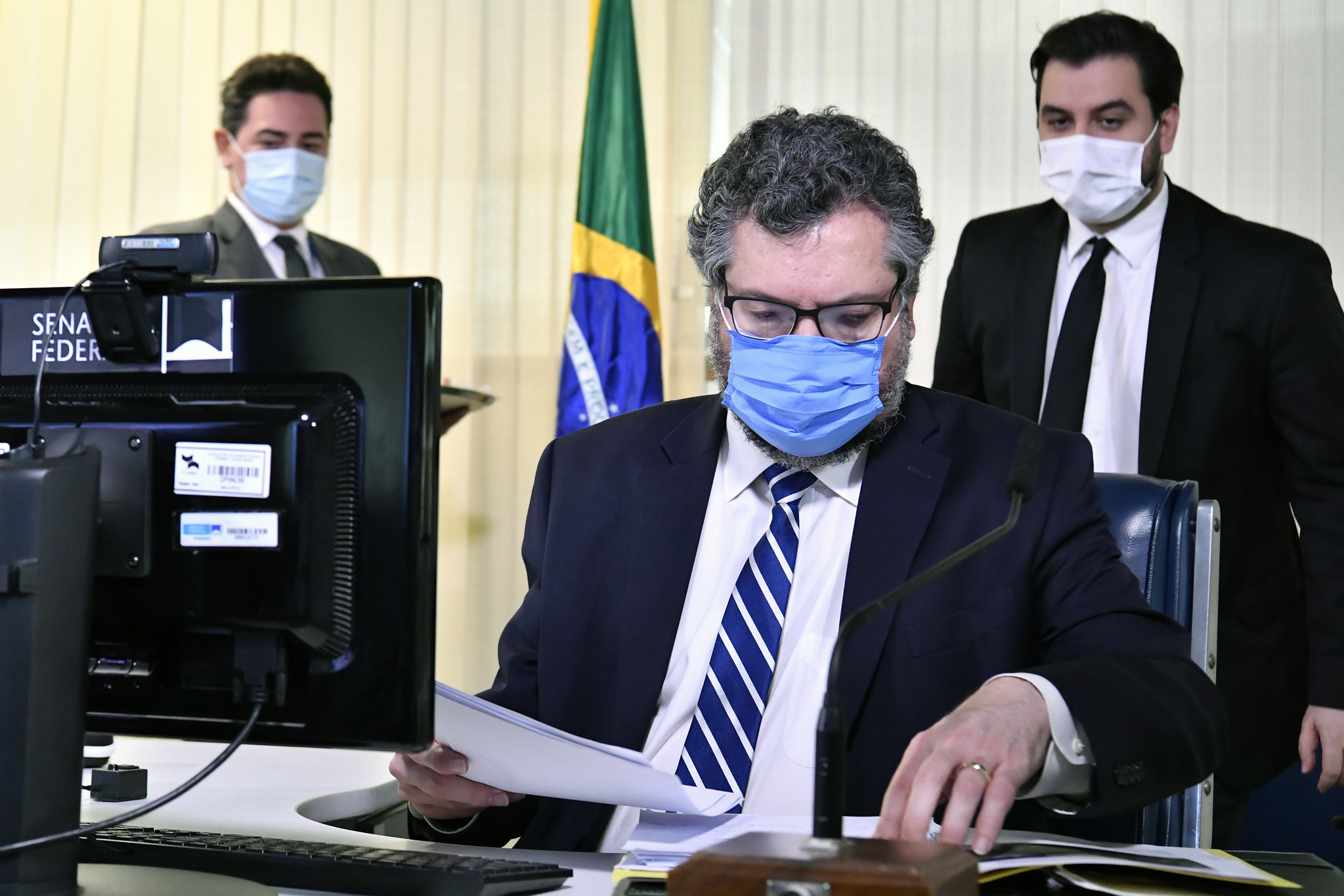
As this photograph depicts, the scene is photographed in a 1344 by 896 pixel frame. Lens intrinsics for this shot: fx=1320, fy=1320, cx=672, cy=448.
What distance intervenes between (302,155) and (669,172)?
107cm

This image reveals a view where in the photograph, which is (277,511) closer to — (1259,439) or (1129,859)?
(1129,859)

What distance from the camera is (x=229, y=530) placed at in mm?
941

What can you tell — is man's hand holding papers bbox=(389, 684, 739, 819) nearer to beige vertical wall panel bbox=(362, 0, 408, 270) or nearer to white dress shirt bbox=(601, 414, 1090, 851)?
white dress shirt bbox=(601, 414, 1090, 851)

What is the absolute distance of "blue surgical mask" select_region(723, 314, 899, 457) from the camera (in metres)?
1.49

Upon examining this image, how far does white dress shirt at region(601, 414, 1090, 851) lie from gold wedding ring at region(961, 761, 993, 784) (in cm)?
36

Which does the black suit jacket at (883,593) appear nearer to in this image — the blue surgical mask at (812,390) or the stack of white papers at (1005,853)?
the blue surgical mask at (812,390)

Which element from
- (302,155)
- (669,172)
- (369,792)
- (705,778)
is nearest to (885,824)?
(705,778)

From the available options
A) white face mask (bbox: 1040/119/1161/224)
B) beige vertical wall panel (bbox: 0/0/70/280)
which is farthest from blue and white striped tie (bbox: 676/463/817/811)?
beige vertical wall panel (bbox: 0/0/70/280)

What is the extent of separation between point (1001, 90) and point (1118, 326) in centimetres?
135

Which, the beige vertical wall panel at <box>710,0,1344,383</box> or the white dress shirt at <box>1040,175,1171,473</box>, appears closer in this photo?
the white dress shirt at <box>1040,175,1171,473</box>

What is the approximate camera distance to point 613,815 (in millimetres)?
1423

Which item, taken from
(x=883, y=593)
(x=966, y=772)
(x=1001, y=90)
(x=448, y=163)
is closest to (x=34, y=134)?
(x=448, y=163)

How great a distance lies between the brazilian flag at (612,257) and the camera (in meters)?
3.53

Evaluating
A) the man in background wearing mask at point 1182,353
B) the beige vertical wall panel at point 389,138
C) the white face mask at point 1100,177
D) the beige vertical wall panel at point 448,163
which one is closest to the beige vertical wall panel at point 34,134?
the beige vertical wall panel at point 448,163
